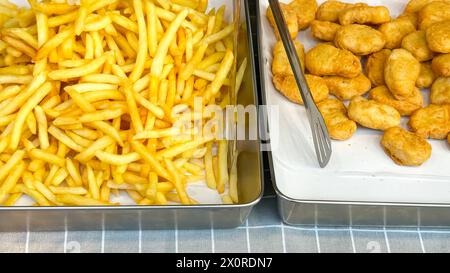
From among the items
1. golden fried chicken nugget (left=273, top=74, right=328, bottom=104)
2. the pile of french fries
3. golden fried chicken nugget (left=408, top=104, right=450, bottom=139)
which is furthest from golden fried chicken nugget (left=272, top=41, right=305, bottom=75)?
A: golden fried chicken nugget (left=408, top=104, right=450, bottom=139)

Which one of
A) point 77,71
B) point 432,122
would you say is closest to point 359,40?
point 432,122

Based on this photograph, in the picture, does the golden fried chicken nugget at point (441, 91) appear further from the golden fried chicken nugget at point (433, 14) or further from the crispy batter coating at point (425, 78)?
the golden fried chicken nugget at point (433, 14)

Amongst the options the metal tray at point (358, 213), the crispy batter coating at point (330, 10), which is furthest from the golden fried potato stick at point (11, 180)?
the crispy batter coating at point (330, 10)

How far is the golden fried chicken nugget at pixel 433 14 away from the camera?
259 cm

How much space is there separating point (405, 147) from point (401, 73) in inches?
13.9

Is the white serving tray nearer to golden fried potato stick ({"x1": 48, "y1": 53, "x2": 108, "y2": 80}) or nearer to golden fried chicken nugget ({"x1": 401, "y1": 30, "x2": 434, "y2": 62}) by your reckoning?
golden fried chicken nugget ({"x1": 401, "y1": 30, "x2": 434, "y2": 62})

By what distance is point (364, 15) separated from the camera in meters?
2.61

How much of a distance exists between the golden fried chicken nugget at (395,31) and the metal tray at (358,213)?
2.72ft

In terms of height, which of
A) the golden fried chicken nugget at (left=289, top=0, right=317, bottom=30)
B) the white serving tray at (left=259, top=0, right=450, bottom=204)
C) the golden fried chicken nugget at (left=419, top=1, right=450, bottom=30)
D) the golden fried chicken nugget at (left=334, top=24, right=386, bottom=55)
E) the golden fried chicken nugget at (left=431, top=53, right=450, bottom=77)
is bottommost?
the white serving tray at (left=259, top=0, right=450, bottom=204)

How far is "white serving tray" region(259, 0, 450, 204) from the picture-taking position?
6.87 feet

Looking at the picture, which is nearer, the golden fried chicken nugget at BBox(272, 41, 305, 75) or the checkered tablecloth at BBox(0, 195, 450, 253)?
the checkered tablecloth at BBox(0, 195, 450, 253)

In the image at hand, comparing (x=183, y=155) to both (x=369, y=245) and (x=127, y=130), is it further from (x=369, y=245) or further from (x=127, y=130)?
(x=369, y=245)

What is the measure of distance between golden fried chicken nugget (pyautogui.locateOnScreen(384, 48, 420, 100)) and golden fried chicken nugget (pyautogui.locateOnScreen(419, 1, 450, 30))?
25 cm

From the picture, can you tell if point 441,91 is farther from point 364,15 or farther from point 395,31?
point 364,15
